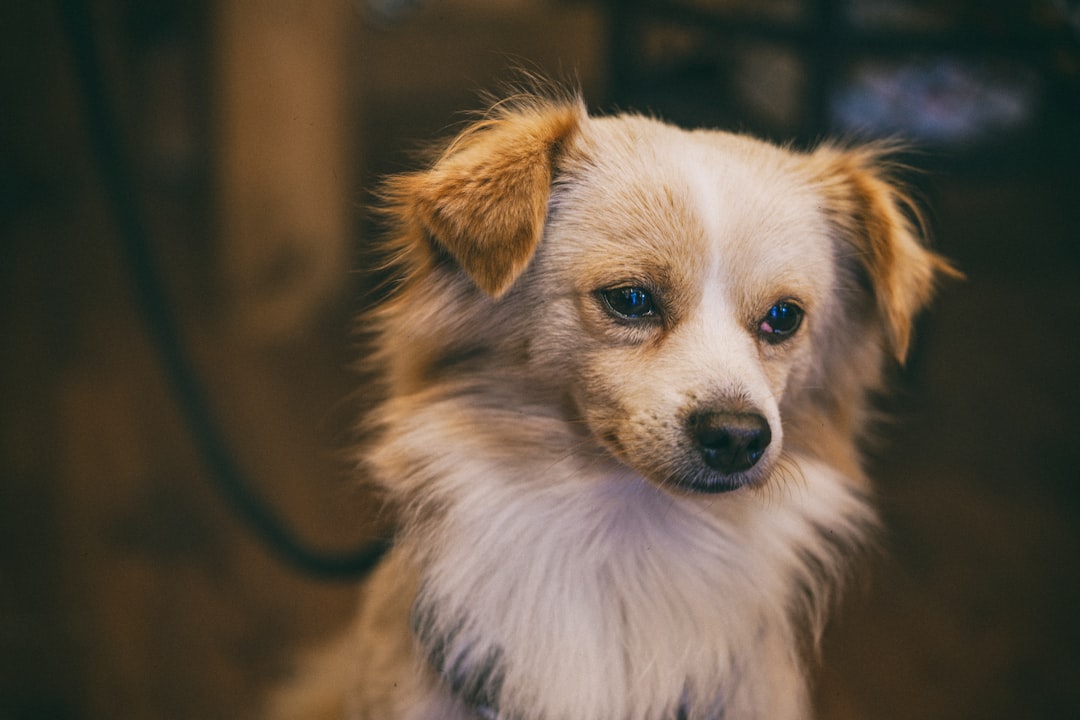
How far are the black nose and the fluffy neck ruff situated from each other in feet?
0.53

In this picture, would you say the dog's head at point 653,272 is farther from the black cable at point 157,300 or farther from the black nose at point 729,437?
the black cable at point 157,300

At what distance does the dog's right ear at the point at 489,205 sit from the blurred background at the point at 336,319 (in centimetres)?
15

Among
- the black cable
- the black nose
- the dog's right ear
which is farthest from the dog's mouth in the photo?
the black cable

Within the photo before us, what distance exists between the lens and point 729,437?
1038 millimetres

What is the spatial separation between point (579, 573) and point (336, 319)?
7.35 ft

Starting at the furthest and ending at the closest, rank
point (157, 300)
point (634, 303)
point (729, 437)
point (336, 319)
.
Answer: point (336, 319) → point (157, 300) → point (634, 303) → point (729, 437)

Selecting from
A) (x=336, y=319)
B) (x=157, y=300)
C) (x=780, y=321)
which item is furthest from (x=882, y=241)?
(x=336, y=319)

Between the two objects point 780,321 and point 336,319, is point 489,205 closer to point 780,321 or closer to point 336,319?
point 780,321

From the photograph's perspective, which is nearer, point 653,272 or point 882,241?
point 653,272

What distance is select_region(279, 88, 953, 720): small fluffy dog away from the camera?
1132mm

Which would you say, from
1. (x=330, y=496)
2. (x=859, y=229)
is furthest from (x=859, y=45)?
(x=330, y=496)

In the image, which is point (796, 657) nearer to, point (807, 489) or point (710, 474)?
point (807, 489)

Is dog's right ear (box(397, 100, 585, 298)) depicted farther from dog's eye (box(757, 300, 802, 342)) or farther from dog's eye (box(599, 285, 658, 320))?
dog's eye (box(757, 300, 802, 342))

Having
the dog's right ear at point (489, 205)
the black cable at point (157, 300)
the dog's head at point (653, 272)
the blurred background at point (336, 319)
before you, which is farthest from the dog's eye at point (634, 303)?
the black cable at point (157, 300)
